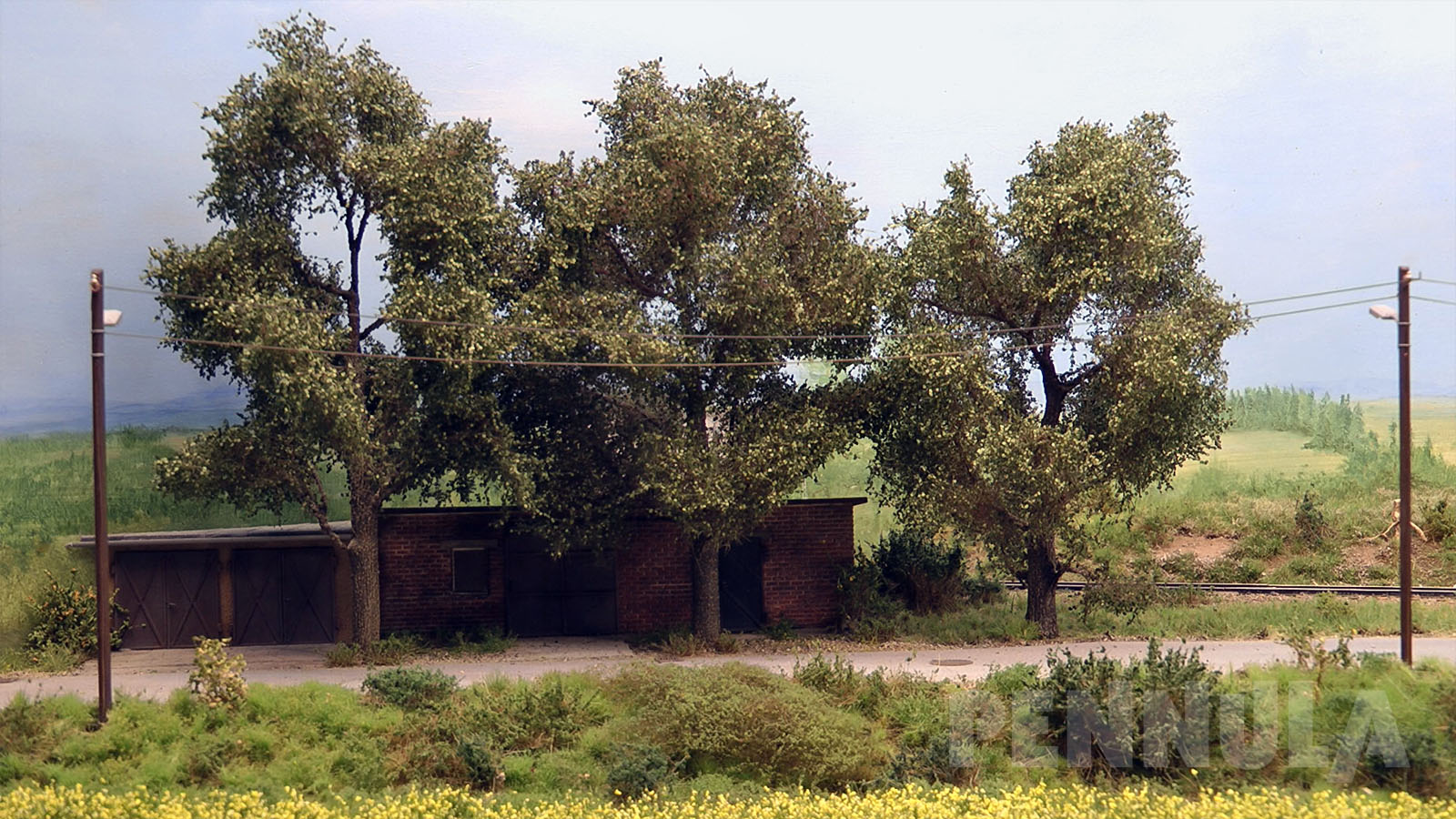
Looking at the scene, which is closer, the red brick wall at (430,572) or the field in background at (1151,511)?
the red brick wall at (430,572)

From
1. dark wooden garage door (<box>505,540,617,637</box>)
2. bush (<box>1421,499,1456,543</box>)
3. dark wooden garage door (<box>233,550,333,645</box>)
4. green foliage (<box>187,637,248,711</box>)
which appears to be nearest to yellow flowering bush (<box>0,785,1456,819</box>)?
green foliage (<box>187,637,248,711</box>)

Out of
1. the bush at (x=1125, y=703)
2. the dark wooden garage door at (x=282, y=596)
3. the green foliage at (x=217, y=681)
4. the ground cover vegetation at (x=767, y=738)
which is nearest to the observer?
the ground cover vegetation at (x=767, y=738)

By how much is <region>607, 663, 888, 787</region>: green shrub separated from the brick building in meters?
9.14

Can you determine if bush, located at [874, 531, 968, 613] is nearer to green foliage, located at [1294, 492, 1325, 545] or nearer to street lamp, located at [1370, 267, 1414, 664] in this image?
street lamp, located at [1370, 267, 1414, 664]

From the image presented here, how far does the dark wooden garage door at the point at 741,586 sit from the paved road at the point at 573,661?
325 cm

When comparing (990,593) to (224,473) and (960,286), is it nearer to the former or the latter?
(960,286)

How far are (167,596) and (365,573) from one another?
5.17 meters

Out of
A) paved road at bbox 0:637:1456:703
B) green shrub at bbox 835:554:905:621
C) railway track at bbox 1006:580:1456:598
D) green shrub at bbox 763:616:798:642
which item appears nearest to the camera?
paved road at bbox 0:637:1456:703

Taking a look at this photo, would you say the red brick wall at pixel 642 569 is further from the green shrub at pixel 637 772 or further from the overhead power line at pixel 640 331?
the green shrub at pixel 637 772

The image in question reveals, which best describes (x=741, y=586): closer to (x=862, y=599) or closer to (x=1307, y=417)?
(x=862, y=599)

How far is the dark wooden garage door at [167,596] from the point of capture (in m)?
27.1

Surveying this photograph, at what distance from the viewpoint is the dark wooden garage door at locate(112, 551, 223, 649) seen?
2708cm

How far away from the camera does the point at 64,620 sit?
83.6 feet

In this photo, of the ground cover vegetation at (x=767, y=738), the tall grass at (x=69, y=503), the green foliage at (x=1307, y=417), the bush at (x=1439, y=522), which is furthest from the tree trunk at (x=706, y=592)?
the green foliage at (x=1307, y=417)
